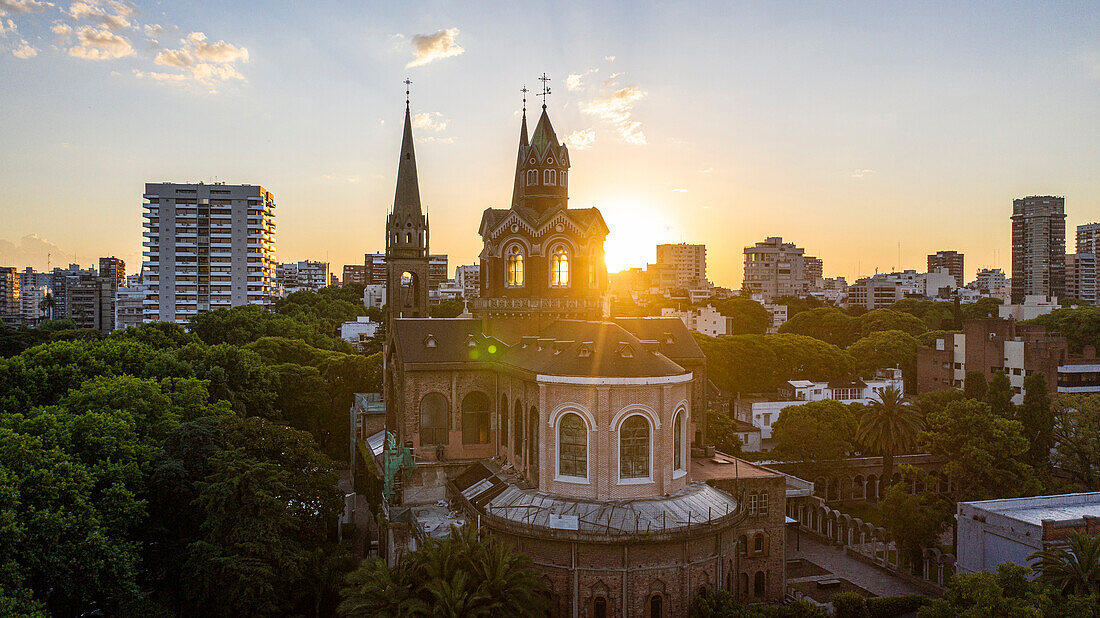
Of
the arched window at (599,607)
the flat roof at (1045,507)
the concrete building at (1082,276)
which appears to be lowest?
the arched window at (599,607)

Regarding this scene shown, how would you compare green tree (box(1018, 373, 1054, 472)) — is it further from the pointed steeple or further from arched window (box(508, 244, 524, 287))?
the pointed steeple

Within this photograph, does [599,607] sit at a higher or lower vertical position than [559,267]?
lower

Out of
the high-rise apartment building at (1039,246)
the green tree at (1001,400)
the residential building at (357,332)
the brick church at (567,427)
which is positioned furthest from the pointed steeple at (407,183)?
the high-rise apartment building at (1039,246)

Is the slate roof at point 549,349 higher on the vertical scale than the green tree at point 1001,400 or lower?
higher

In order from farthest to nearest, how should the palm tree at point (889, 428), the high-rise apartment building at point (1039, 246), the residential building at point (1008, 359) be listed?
the high-rise apartment building at point (1039, 246) → the residential building at point (1008, 359) → the palm tree at point (889, 428)

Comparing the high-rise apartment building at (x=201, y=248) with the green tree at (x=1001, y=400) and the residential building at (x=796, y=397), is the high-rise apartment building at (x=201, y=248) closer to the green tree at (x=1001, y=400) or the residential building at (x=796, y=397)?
the residential building at (x=796, y=397)

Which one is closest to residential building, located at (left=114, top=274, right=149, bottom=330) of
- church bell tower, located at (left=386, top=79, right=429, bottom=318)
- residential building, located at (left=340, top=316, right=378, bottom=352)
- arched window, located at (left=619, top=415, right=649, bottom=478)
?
residential building, located at (left=340, top=316, right=378, bottom=352)

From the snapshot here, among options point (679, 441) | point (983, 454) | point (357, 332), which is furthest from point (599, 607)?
point (357, 332)

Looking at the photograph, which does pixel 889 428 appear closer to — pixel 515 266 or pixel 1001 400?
pixel 1001 400

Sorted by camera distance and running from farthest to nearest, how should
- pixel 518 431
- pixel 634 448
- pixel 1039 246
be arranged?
pixel 1039 246, pixel 518 431, pixel 634 448
